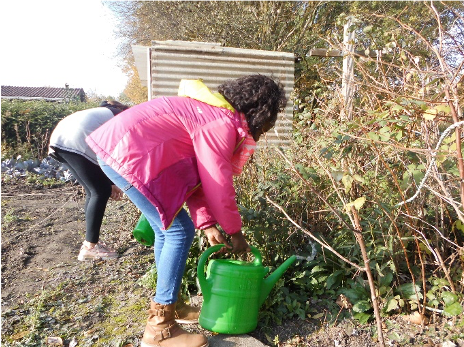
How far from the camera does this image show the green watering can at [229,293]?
6.66 feet

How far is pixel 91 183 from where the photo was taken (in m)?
2.98

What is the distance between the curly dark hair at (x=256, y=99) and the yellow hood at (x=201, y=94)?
0.06 meters

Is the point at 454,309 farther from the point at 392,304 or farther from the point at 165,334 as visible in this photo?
the point at 165,334

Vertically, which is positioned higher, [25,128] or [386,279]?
[386,279]

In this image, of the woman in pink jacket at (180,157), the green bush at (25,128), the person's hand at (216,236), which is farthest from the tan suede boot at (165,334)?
the green bush at (25,128)

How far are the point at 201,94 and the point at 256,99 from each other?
0.26 m

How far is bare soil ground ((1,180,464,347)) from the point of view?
2082 mm

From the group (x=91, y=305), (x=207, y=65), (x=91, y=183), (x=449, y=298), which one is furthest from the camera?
(x=207, y=65)

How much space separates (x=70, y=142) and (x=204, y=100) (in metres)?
1.34

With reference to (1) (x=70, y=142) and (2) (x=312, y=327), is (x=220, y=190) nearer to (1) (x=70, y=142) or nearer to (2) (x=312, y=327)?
(2) (x=312, y=327)

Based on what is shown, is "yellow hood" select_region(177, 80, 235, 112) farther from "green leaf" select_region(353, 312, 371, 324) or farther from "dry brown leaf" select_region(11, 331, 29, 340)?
"dry brown leaf" select_region(11, 331, 29, 340)

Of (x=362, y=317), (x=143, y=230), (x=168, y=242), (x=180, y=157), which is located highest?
(x=180, y=157)

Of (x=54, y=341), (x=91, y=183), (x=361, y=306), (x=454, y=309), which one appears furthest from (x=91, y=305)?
(x=454, y=309)

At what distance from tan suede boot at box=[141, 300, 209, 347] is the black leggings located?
1.32m
